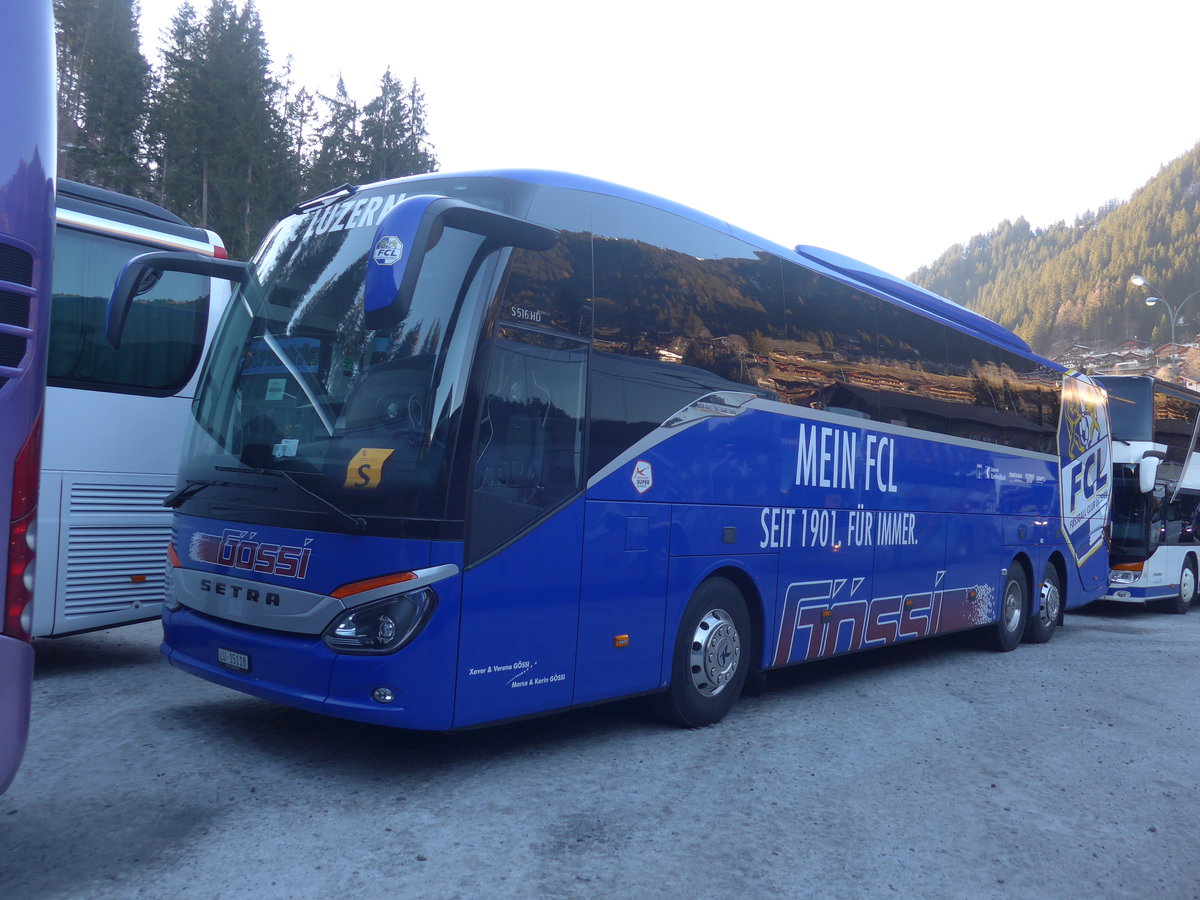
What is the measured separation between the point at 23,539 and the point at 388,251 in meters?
1.78

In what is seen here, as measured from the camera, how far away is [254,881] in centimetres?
401

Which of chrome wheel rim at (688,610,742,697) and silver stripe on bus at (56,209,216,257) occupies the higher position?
silver stripe on bus at (56,209,216,257)

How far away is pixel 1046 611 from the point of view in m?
A: 13.3

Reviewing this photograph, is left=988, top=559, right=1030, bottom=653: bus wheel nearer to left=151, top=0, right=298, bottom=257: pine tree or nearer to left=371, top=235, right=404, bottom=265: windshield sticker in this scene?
left=371, top=235, right=404, bottom=265: windshield sticker

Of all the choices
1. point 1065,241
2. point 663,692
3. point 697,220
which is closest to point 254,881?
point 663,692

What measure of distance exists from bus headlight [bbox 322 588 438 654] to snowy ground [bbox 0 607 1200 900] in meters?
0.76

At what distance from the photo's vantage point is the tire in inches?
789

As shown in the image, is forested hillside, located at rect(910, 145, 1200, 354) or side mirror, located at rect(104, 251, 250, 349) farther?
forested hillside, located at rect(910, 145, 1200, 354)

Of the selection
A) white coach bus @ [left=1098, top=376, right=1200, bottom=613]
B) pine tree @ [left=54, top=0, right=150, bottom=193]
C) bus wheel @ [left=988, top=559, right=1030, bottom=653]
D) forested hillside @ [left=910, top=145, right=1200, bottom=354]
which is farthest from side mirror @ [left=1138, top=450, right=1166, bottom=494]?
forested hillside @ [left=910, top=145, right=1200, bottom=354]

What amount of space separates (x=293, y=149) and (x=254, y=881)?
43.6 meters

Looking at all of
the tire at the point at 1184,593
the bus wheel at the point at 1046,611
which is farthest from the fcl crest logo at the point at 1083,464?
the tire at the point at 1184,593

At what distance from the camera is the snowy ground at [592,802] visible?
4246 millimetres

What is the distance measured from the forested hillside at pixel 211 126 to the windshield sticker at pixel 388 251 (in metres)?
35.0

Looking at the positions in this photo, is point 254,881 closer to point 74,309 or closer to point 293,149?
point 74,309
